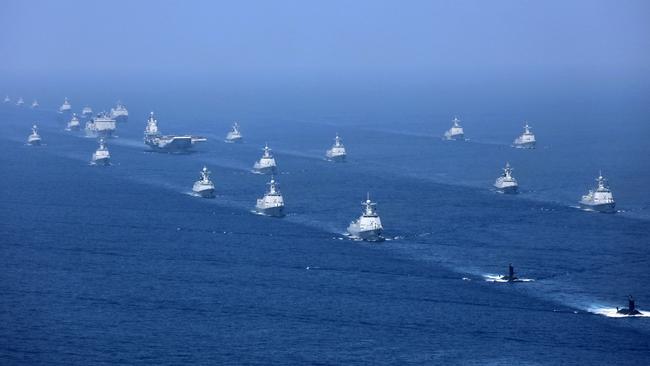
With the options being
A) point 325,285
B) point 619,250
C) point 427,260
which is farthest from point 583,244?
point 325,285

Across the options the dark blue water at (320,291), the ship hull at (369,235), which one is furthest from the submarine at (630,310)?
the ship hull at (369,235)

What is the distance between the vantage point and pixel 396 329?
5394 inches

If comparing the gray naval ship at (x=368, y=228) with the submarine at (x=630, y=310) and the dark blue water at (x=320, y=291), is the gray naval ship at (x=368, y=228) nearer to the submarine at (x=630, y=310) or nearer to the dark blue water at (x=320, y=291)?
the dark blue water at (x=320, y=291)

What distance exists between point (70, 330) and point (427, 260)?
4940 centimetres

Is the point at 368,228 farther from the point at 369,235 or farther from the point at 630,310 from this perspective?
the point at 630,310

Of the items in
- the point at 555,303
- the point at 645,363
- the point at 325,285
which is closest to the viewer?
the point at 645,363

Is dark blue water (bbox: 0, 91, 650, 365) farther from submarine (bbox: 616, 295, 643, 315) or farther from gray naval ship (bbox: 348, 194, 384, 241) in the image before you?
gray naval ship (bbox: 348, 194, 384, 241)

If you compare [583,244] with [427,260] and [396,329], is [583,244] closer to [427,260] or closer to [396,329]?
[427,260]

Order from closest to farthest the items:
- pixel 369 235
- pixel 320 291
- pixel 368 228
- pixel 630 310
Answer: pixel 630 310 < pixel 320 291 < pixel 368 228 < pixel 369 235

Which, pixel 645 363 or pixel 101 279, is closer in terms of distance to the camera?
pixel 645 363

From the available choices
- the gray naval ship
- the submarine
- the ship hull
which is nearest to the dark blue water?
the submarine

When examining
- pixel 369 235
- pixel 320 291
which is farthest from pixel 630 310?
pixel 369 235

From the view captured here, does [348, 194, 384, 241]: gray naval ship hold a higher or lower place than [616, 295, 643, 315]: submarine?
higher

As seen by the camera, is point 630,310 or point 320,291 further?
point 320,291
